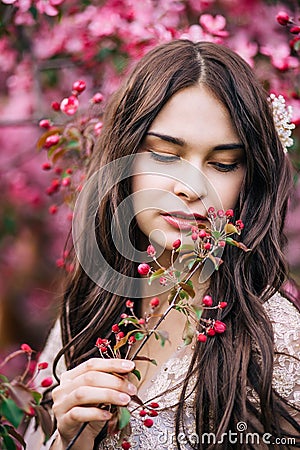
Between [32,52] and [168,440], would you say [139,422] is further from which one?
[32,52]

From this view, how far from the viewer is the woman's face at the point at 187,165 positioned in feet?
5.25

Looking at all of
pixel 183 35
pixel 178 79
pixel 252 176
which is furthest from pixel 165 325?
pixel 183 35

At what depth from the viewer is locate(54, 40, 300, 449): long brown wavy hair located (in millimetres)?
1579

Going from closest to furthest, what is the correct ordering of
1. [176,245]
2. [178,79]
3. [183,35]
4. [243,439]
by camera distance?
[176,245]
[243,439]
[178,79]
[183,35]

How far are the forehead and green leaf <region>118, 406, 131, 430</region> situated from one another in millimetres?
588

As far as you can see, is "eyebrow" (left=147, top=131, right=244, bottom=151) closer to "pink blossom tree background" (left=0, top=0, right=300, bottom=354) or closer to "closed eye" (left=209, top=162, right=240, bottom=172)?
"closed eye" (left=209, top=162, right=240, bottom=172)

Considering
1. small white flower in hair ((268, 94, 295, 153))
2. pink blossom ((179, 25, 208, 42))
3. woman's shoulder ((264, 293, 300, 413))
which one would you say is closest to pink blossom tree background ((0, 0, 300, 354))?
pink blossom ((179, 25, 208, 42))

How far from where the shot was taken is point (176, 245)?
1.40 metres

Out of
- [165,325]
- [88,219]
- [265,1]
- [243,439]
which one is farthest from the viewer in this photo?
[265,1]

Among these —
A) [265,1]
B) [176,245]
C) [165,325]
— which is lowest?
[165,325]

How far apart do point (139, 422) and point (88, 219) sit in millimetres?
535

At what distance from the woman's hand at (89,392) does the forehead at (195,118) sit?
0.51 meters

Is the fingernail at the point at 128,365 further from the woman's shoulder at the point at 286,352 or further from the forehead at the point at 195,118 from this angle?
the forehead at the point at 195,118

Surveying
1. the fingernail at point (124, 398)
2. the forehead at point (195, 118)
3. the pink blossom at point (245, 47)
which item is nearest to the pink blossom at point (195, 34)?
the pink blossom at point (245, 47)
